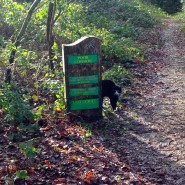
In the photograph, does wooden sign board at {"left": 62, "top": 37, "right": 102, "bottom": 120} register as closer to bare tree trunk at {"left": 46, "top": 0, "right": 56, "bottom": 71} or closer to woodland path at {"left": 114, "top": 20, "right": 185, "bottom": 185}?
woodland path at {"left": 114, "top": 20, "right": 185, "bottom": 185}

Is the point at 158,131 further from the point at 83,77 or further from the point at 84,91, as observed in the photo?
the point at 83,77

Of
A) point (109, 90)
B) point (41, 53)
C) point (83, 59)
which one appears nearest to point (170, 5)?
point (41, 53)

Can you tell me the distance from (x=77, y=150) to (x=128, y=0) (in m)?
23.5

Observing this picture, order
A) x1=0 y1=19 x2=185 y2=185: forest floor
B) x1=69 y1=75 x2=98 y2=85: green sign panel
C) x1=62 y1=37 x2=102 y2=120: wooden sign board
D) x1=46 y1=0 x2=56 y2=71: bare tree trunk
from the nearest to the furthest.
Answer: x1=0 y1=19 x2=185 y2=185: forest floor < x1=62 y1=37 x2=102 y2=120: wooden sign board < x1=69 y1=75 x2=98 y2=85: green sign panel < x1=46 y1=0 x2=56 y2=71: bare tree trunk

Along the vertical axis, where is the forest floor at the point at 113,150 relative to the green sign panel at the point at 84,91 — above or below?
below

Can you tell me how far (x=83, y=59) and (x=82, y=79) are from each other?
0.38 meters

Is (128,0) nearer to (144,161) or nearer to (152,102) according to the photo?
(152,102)

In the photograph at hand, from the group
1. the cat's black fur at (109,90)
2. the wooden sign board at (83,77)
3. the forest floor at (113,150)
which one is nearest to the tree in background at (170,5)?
the forest floor at (113,150)

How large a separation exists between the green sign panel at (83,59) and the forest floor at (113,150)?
1.08 metres

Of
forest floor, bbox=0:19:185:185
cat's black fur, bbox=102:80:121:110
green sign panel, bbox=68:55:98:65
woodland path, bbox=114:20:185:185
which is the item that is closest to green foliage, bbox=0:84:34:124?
forest floor, bbox=0:19:185:185

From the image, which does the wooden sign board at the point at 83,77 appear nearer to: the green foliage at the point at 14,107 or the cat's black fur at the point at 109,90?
the cat's black fur at the point at 109,90

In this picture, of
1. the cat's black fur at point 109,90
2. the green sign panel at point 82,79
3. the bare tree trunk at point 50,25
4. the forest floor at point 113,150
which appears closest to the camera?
the forest floor at point 113,150

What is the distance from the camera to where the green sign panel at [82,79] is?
682 centimetres

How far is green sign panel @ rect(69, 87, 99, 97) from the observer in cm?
687
